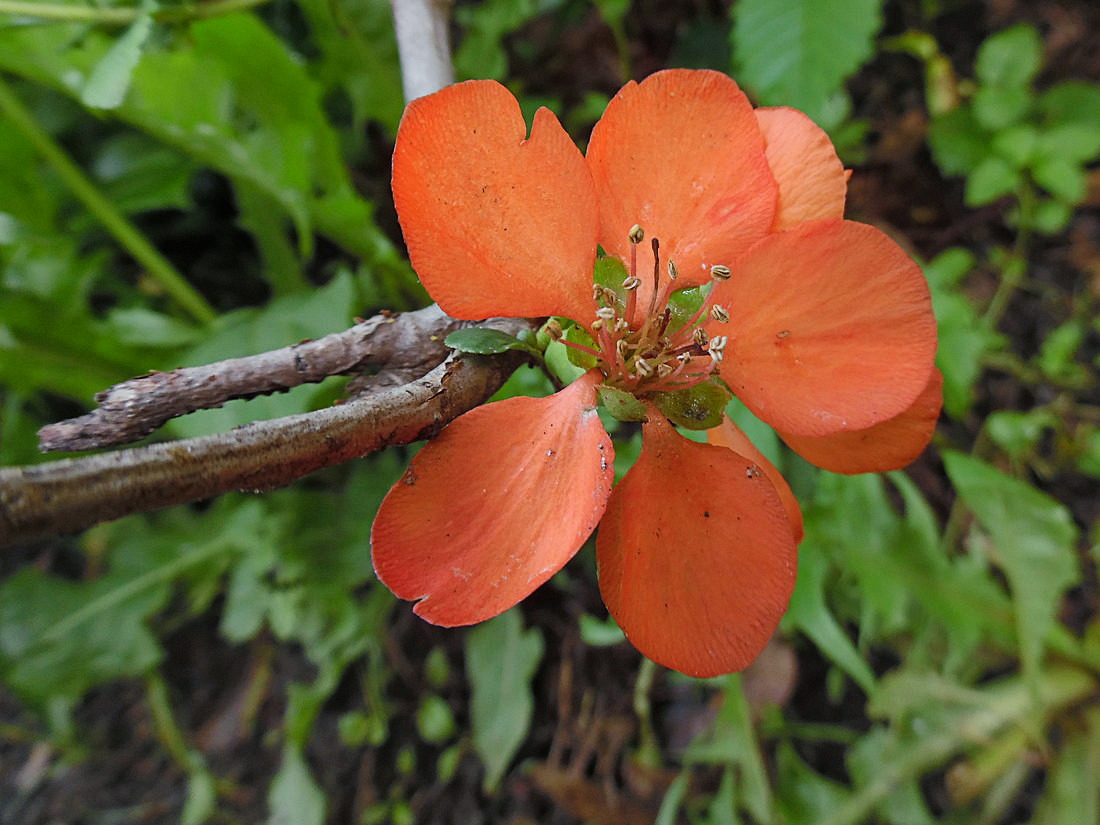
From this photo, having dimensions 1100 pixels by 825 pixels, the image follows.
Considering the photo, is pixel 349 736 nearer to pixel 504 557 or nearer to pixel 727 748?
pixel 727 748

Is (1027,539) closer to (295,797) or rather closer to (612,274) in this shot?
(612,274)

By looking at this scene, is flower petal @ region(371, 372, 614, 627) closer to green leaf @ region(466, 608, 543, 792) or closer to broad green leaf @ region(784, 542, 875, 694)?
broad green leaf @ region(784, 542, 875, 694)

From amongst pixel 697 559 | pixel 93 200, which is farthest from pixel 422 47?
pixel 93 200

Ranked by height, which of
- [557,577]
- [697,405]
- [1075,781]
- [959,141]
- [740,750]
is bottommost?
[1075,781]

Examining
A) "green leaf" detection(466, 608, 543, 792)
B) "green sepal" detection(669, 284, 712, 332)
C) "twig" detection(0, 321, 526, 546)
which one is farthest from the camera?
"green leaf" detection(466, 608, 543, 792)

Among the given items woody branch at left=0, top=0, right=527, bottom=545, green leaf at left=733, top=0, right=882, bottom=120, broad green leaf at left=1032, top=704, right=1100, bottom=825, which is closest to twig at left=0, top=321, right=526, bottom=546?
woody branch at left=0, top=0, right=527, bottom=545

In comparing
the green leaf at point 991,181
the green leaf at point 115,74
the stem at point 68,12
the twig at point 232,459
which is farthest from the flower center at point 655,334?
the green leaf at point 991,181

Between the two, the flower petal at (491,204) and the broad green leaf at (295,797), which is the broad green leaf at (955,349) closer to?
the flower petal at (491,204)
